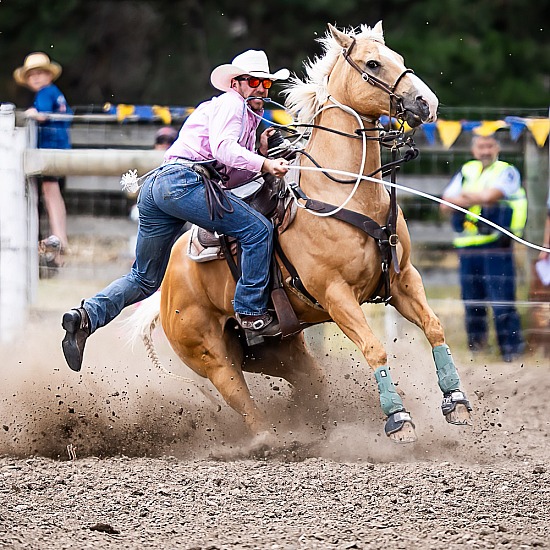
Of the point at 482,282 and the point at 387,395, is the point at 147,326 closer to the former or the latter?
the point at 387,395

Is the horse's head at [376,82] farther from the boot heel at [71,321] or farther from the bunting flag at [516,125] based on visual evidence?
the bunting flag at [516,125]

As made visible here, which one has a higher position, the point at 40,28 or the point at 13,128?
the point at 40,28

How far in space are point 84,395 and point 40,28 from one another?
40.1ft

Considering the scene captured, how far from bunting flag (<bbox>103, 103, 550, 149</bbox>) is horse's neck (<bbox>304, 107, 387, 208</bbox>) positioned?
285cm

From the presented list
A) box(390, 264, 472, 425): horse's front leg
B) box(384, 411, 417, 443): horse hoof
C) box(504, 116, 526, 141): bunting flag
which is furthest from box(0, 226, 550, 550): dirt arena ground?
box(504, 116, 526, 141): bunting flag

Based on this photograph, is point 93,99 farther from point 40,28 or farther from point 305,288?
point 305,288

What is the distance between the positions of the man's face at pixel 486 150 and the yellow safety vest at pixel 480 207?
43 mm

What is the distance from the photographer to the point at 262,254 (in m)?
5.77

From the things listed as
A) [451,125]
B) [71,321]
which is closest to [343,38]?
[71,321]

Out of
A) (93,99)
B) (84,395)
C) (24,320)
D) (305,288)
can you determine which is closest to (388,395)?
(305,288)

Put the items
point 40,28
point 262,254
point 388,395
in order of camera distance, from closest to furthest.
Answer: point 388,395
point 262,254
point 40,28

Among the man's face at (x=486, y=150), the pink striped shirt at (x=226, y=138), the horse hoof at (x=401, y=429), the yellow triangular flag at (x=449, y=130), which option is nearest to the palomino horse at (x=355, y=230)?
the horse hoof at (x=401, y=429)

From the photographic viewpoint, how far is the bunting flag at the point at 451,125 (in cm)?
893

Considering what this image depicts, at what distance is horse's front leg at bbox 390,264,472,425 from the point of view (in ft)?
Answer: 17.6
